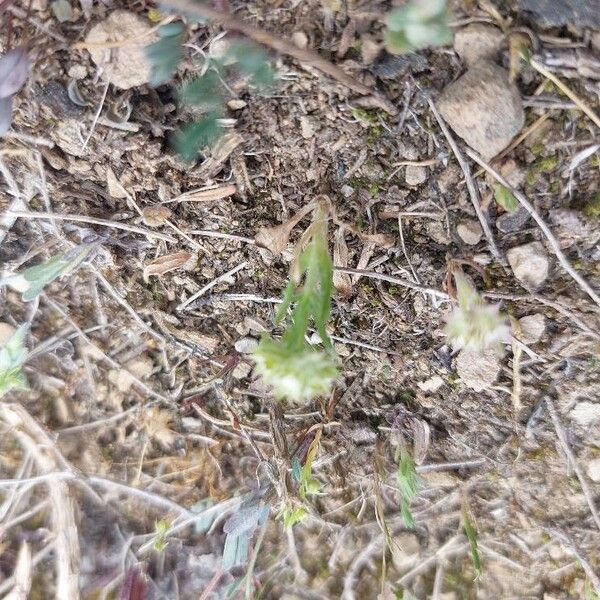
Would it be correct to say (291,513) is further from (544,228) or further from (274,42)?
(274,42)

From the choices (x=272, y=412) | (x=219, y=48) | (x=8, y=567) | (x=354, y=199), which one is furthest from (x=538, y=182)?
(x=8, y=567)

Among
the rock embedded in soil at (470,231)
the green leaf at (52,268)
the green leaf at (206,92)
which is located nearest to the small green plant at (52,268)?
the green leaf at (52,268)

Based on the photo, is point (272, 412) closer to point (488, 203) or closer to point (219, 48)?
point (488, 203)

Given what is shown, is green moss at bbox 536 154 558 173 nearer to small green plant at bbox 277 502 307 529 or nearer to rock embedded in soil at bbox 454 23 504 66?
rock embedded in soil at bbox 454 23 504 66

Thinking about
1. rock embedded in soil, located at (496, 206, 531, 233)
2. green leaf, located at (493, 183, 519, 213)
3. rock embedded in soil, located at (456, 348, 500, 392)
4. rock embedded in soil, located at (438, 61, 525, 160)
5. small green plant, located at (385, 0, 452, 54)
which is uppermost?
small green plant, located at (385, 0, 452, 54)

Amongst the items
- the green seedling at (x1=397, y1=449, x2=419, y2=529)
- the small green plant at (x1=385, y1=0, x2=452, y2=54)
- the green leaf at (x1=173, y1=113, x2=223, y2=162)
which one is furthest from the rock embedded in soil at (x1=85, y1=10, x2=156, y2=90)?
the green seedling at (x1=397, y1=449, x2=419, y2=529)

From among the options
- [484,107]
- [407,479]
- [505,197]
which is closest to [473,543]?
[407,479]

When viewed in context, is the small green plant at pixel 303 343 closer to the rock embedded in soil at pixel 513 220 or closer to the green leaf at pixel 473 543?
the rock embedded in soil at pixel 513 220
